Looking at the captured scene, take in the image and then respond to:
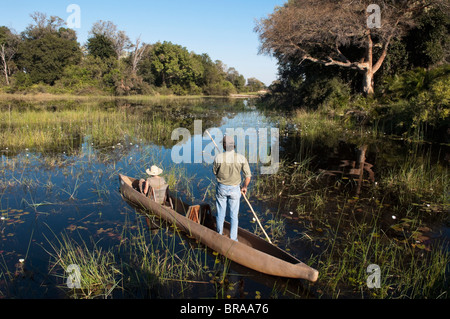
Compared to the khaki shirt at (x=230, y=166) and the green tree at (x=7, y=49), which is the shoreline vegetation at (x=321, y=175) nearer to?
the khaki shirt at (x=230, y=166)

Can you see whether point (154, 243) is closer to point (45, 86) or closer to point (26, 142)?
point (26, 142)

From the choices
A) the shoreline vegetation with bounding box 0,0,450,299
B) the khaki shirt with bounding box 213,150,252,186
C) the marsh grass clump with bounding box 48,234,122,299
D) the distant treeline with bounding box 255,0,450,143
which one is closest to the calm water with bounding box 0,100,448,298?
the shoreline vegetation with bounding box 0,0,450,299

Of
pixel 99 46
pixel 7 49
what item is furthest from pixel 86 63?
pixel 7 49

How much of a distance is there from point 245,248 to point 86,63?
57.9 metres

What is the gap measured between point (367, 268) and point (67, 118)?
1894 cm

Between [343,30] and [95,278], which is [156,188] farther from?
[343,30]

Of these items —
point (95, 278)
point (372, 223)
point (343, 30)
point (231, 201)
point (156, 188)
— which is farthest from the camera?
point (343, 30)

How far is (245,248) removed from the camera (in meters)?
4.69

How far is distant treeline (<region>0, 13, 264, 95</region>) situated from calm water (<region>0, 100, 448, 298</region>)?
3993cm

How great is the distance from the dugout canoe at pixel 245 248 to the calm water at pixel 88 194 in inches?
9.6

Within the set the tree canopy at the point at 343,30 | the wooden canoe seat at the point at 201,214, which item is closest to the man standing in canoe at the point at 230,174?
the wooden canoe seat at the point at 201,214

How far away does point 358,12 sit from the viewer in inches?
726

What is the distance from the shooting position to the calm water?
15.0 feet
